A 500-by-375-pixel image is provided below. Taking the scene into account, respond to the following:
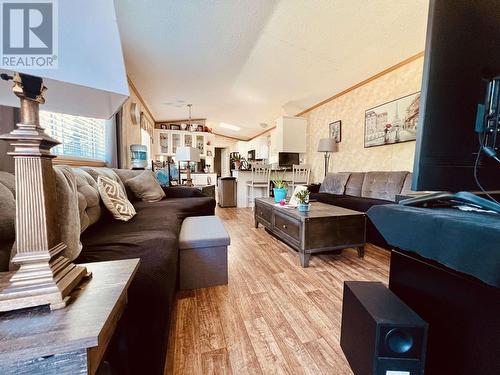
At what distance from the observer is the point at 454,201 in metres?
0.64

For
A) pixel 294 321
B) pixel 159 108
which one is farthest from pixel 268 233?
pixel 159 108

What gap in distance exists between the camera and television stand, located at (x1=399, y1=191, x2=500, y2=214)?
55cm

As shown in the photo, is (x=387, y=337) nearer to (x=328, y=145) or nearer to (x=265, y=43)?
(x=265, y=43)

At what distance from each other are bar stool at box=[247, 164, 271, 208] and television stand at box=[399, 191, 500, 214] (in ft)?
13.5

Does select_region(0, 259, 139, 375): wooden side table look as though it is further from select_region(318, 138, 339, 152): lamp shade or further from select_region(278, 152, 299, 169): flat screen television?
select_region(278, 152, 299, 169): flat screen television

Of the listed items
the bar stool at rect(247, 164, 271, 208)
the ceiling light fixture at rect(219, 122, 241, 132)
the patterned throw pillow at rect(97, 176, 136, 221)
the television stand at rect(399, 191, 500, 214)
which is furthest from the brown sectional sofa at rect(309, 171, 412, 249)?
the ceiling light fixture at rect(219, 122, 241, 132)

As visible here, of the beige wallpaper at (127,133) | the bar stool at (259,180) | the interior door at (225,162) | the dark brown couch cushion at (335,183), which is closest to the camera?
the beige wallpaper at (127,133)

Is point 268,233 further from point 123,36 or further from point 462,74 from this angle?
point 123,36

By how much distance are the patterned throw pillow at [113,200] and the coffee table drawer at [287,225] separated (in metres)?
1.48

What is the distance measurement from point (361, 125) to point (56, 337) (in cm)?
451

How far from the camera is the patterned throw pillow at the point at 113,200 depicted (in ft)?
5.44

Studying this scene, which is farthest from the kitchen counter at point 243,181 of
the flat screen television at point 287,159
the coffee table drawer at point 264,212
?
the coffee table drawer at point 264,212

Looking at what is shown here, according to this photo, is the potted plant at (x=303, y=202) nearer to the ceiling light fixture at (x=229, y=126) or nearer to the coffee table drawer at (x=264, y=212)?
the coffee table drawer at (x=264, y=212)

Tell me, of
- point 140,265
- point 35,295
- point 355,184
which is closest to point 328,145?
point 355,184
